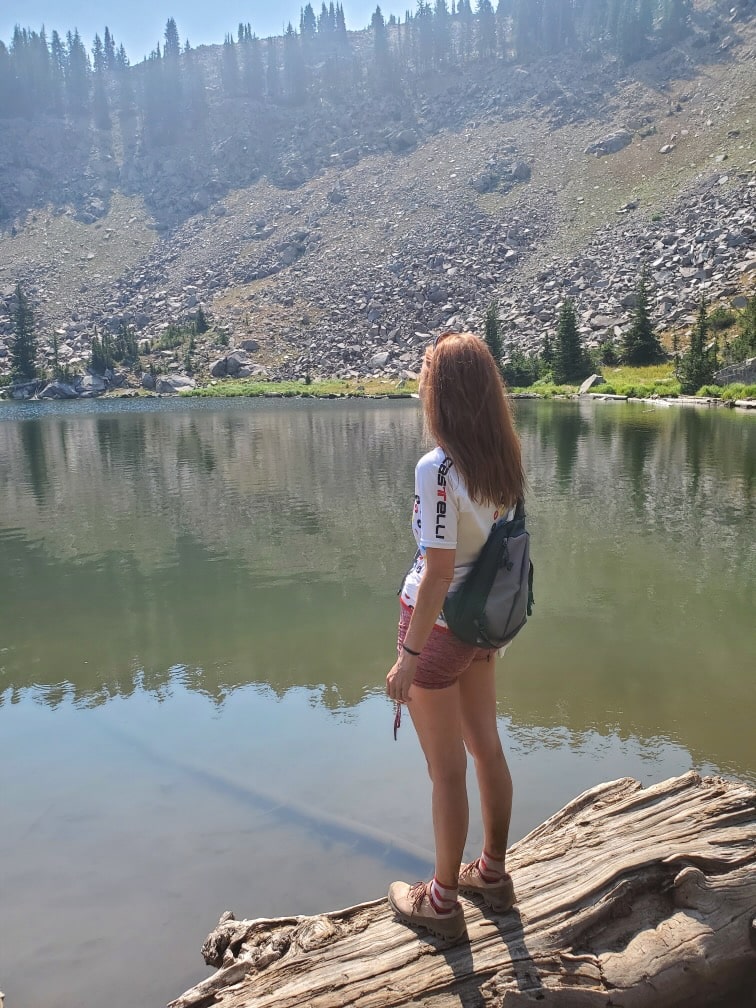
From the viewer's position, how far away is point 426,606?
3.16 metres

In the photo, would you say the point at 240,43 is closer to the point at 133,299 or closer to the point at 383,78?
the point at 383,78

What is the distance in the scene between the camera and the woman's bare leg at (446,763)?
3.37 meters

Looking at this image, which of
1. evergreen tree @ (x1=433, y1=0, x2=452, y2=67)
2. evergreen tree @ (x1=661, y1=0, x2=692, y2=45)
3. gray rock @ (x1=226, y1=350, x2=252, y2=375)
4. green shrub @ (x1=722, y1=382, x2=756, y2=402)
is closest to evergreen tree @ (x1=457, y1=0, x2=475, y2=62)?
evergreen tree @ (x1=433, y1=0, x2=452, y2=67)

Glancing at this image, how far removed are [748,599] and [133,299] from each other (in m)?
129

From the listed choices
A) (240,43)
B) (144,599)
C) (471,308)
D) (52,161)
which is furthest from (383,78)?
(144,599)

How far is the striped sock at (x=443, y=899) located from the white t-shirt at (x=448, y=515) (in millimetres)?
1175

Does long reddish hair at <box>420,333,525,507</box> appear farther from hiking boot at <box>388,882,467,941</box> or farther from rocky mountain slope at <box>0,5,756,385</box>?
rocky mountain slope at <box>0,5,756,385</box>

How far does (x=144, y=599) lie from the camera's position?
11508 millimetres

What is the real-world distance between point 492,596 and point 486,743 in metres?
0.82

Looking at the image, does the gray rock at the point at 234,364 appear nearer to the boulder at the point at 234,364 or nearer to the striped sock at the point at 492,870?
the boulder at the point at 234,364

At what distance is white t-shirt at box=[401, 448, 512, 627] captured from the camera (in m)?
3.15

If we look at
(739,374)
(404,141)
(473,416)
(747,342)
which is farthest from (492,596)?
(404,141)

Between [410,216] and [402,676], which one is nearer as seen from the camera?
[402,676]

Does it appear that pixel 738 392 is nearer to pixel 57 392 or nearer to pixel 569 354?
pixel 569 354
